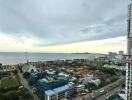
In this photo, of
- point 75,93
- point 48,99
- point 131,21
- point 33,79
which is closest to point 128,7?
point 131,21

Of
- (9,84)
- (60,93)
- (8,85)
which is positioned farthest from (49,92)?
(9,84)

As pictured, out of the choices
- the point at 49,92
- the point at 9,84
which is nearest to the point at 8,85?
the point at 9,84

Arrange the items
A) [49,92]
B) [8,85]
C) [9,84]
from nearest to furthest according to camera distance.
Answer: [49,92] < [8,85] < [9,84]

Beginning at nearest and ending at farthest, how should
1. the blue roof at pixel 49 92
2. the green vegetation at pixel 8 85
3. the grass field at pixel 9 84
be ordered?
the blue roof at pixel 49 92 < the green vegetation at pixel 8 85 < the grass field at pixel 9 84

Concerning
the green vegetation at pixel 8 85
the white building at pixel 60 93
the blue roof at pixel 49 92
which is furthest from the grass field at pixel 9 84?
the white building at pixel 60 93

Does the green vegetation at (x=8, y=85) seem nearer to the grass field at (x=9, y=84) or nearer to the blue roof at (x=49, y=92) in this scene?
the grass field at (x=9, y=84)

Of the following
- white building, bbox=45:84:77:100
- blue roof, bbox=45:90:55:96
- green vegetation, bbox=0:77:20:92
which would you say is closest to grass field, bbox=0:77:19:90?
green vegetation, bbox=0:77:20:92

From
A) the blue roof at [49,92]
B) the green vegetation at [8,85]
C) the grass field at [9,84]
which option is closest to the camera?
the blue roof at [49,92]

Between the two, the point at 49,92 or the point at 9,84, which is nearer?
the point at 49,92

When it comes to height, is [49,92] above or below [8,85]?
above

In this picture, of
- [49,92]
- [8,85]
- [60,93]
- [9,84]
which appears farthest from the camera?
[9,84]

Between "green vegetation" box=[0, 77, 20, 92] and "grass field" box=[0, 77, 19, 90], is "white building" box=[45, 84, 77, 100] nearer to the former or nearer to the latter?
"green vegetation" box=[0, 77, 20, 92]

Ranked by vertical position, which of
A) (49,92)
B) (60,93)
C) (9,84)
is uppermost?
(49,92)

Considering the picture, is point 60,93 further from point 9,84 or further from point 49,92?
point 9,84
